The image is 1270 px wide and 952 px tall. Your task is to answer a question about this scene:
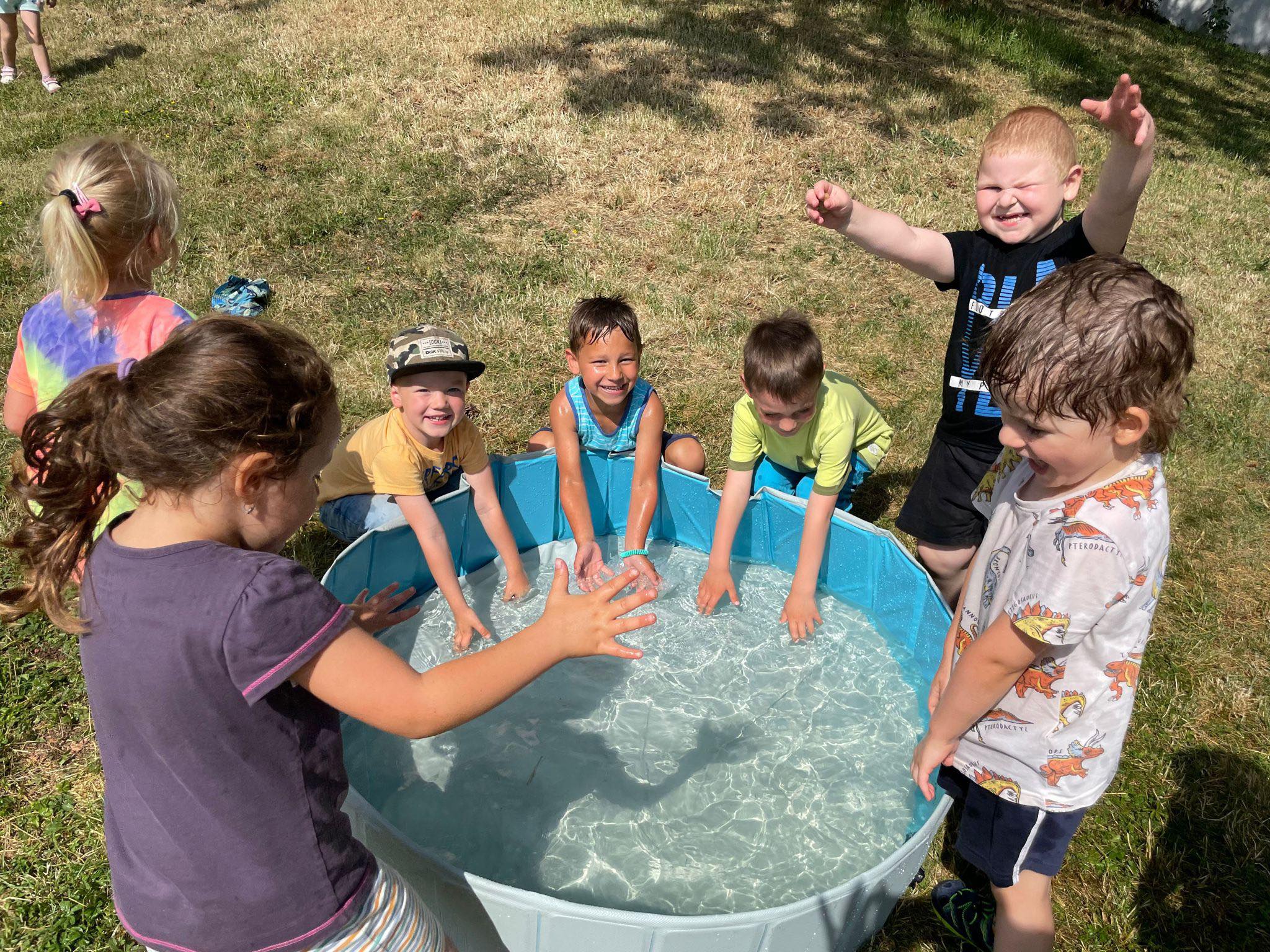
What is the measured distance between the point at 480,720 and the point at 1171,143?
8090mm

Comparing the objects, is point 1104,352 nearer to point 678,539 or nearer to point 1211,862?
point 1211,862

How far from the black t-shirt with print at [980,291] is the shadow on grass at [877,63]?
186 inches

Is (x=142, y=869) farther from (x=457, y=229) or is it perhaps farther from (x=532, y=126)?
(x=532, y=126)

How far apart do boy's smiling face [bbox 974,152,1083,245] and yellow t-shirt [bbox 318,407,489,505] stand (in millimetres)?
1935

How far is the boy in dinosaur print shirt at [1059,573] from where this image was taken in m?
1.72

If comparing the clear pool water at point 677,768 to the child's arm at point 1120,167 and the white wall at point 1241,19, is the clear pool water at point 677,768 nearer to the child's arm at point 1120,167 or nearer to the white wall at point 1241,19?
the child's arm at point 1120,167

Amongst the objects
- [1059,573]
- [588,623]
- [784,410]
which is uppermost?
[1059,573]

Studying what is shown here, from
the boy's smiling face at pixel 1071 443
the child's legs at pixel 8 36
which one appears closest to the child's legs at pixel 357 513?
the boy's smiling face at pixel 1071 443

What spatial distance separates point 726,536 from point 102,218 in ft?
7.35

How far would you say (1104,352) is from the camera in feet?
5.60

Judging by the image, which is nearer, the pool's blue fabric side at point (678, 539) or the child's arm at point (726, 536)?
the pool's blue fabric side at point (678, 539)

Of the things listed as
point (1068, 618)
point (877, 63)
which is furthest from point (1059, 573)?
point (877, 63)

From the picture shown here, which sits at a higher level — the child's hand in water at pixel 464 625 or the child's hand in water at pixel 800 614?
the child's hand in water at pixel 800 614

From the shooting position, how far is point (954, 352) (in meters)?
3.03
